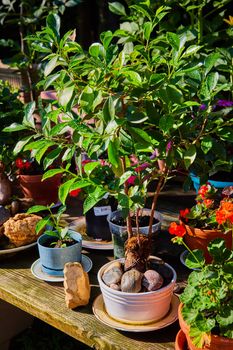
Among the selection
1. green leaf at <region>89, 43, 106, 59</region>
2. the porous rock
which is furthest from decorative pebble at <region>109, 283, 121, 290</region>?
green leaf at <region>89, 43, 106, 59</region>

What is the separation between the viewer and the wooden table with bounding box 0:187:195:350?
1150mm

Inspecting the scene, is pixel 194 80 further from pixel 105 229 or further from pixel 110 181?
pixel 105 229

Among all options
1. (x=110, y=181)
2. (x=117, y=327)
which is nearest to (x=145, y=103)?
(x=110, y=181)

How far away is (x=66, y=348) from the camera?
218 centimetres

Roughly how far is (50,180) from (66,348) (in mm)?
784

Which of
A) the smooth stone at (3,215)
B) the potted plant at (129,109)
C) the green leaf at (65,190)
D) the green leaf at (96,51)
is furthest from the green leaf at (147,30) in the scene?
the smooth stone at (3,215)

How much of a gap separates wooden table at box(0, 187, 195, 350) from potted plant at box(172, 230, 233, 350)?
127 millimetres

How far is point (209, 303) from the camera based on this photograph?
3.20 ft

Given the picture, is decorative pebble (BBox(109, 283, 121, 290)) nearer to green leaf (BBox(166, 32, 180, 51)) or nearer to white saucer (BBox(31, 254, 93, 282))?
white saucer (BBox(31, 254, 93, 282))

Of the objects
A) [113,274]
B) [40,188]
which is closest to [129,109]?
[113,274]

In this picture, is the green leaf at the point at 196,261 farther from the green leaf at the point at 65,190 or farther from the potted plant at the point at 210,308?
the green leaf at the point at 65,190

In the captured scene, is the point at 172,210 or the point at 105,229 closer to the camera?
the point at 105,229

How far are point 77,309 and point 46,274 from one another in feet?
0.66

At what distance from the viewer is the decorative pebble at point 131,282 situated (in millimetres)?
1175
